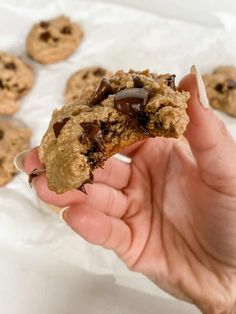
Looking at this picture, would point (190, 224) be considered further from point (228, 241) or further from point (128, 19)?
point (128, 19)

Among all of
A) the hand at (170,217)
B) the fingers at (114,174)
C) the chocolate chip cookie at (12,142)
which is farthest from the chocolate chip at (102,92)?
the chocolate chip cookie at (12,142)

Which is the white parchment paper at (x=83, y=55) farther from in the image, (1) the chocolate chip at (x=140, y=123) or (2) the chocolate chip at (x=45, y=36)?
(1) the chocolate chip at (x=140, y=123)

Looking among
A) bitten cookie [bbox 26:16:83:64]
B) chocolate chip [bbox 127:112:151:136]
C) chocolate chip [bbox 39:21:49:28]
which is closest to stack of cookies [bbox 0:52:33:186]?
bitten cookie [bbox 26:16:83:64]

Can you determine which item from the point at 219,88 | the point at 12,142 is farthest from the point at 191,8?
the point at 12,142

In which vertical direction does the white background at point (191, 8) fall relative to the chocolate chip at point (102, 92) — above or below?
above

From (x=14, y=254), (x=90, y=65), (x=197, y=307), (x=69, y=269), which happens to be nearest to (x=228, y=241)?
(x=197, y=307)

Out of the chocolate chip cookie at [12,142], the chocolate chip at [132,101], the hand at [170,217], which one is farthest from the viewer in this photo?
the chocolate chip cookie at [12,142]
